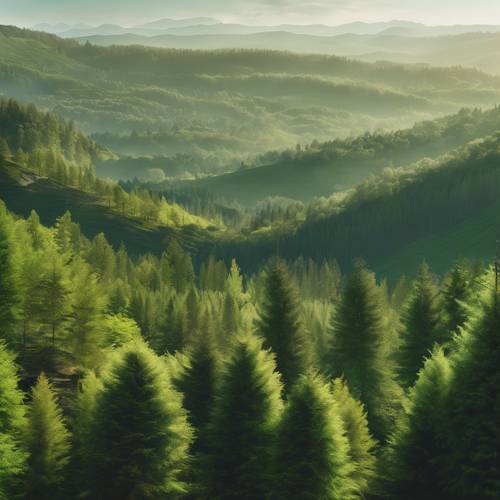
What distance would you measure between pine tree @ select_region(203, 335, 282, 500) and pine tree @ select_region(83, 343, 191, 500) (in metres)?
2.20

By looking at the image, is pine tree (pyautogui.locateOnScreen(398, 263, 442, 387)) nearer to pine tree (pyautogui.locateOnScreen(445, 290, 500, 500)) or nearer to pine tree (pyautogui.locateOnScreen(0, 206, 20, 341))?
pine tree (pyautogui.locateOnScreen(445, 290, 500, 500))

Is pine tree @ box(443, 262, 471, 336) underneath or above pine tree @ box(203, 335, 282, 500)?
above

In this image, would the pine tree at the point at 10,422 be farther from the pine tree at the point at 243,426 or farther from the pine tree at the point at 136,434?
the pine tree at the point at 243,426

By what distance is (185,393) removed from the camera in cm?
5700

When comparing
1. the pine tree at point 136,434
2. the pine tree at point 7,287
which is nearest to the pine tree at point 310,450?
the pine tree at point 136,434

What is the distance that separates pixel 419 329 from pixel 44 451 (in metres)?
34.3

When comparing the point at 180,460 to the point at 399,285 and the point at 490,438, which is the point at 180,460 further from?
the point at 399,285

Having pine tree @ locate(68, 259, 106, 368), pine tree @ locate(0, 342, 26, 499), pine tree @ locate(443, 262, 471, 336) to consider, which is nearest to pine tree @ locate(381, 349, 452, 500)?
pine tree @ locate(443, 262, 471, 336)

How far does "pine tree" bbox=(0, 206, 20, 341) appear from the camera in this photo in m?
65.4

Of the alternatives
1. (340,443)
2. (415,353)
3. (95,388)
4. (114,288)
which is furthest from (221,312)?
(340,443)

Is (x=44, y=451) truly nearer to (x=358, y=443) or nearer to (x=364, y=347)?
(x=358, y=443)

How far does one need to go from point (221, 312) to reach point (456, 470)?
73512 mm

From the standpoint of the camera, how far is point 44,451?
4797cm

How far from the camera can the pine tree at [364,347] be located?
66.1 meters
